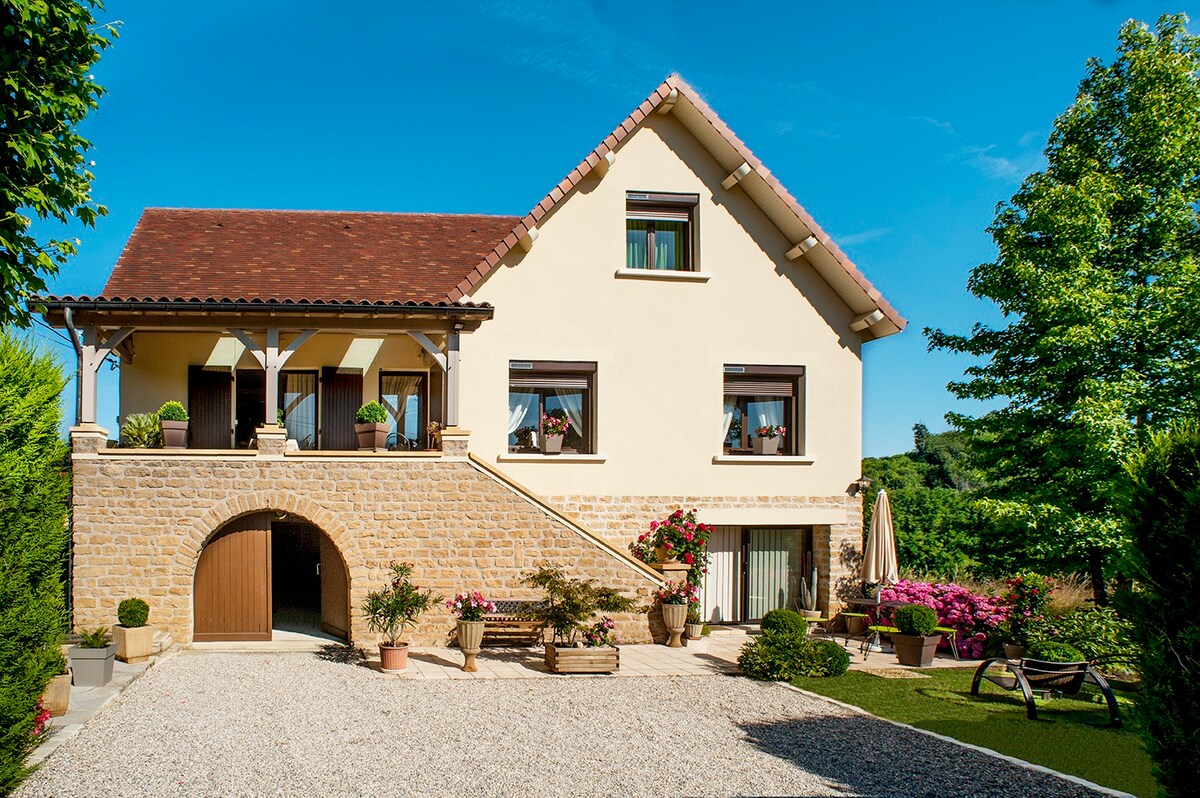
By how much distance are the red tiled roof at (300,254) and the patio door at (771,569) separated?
335 inches

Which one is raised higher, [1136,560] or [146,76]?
[146,76]

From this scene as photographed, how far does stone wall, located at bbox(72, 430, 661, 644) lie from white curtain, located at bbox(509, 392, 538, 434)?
2.52 m

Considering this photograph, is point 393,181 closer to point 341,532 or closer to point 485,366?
point 485,366

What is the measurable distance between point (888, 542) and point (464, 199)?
1387cm

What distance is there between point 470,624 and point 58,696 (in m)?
5.44

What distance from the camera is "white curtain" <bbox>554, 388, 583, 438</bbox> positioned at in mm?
18281

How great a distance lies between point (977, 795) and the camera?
8023 millimetres

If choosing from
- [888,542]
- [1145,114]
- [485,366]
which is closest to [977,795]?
[888,542]

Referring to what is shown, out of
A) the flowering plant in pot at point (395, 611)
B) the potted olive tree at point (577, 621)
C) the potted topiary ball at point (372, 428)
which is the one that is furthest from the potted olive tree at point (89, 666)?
the potted olive tree at point (577, 621)

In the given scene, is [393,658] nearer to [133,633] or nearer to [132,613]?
[133,633]

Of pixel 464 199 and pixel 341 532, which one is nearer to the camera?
pixel 341 532

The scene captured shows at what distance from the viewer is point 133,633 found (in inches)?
539

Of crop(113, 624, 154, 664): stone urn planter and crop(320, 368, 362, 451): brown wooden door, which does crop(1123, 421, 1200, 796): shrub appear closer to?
crop(113, 624, 154, 664): stone urn planter

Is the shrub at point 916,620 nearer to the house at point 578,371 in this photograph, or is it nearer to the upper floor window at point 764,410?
the house at point 578,371
